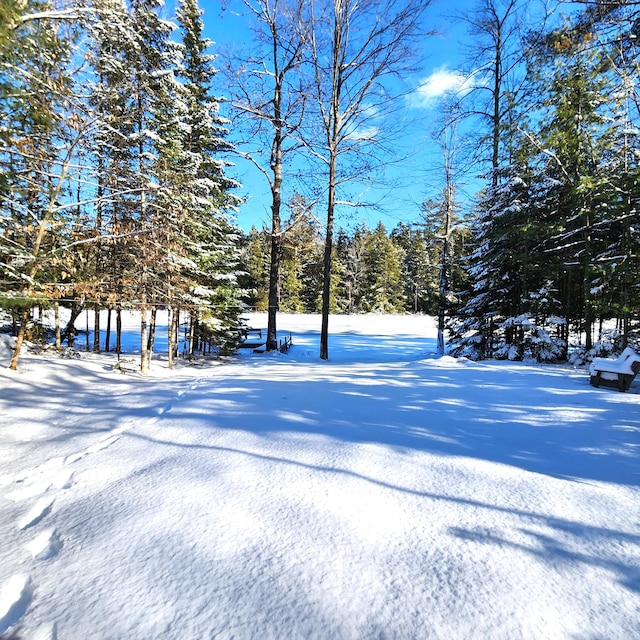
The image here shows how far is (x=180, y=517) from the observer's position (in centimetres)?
193

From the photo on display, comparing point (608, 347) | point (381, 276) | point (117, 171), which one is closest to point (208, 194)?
point (117, 171)

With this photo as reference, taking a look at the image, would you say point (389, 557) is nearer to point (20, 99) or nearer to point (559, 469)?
point (559, 469)

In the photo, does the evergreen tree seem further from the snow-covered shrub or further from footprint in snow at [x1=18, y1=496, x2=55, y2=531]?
footprint in snow at [x1=18, y1=496, x2=55, y2=531]

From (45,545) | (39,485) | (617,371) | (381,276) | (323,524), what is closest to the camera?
(45,545)

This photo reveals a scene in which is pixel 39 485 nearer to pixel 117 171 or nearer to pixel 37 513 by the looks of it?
pixel 37 513

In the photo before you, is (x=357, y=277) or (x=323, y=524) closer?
(x=323, y=524)

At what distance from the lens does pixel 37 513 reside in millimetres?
2025

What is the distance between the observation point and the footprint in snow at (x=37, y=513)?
6.27ft

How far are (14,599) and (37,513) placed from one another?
29.8 inches

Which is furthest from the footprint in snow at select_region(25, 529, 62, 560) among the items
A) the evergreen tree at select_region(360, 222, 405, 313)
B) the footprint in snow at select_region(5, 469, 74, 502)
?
the evergreen tree at select_region(360, 222, 405, 313)

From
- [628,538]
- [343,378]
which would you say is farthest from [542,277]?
[628,538]

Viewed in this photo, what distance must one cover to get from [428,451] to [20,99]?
678cm

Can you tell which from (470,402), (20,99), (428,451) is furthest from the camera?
(20,99)

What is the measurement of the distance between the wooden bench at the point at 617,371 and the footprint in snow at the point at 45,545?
6.84m
